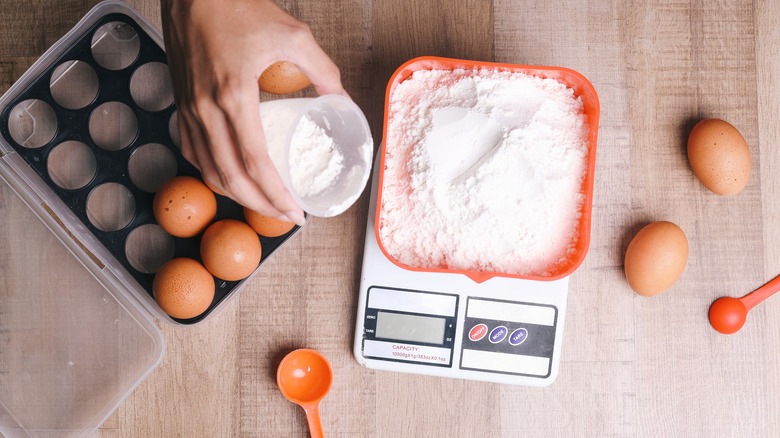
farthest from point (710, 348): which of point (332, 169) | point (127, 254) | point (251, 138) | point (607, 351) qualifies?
point (127, 254)

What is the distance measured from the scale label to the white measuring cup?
307 mm

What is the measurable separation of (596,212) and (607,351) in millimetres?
217

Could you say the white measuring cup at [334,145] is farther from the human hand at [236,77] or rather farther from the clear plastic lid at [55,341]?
the clear plastic lid at [55,341]

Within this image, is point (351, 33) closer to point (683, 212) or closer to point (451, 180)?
point (451, 180)

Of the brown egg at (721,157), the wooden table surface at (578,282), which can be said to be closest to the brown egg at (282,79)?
the wooden table surface at (578,282)

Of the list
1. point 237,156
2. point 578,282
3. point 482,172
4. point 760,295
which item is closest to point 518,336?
point 578,282

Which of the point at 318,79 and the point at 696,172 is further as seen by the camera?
the point at 696,172

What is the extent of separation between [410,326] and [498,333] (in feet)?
0.43

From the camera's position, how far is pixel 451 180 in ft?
2.46

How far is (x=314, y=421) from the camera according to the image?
2.91 ft

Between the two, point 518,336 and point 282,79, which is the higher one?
point 282,79

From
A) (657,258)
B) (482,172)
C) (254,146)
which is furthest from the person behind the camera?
(657,258)

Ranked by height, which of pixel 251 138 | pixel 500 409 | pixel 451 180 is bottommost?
pixel 500 409

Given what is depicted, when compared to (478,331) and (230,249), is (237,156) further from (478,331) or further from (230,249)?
(478,331)
